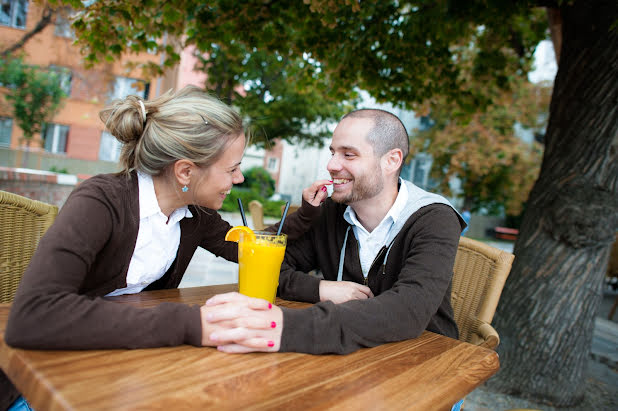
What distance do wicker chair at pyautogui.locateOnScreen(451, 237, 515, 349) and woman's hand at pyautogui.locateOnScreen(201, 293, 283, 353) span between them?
41.2 inches

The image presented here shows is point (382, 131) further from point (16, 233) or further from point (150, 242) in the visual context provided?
point (16, 233)

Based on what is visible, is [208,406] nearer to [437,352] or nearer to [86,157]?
[437,352]

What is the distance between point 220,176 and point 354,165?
1.90 ft

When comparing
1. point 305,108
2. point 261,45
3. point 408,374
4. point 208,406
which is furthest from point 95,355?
point 305,108

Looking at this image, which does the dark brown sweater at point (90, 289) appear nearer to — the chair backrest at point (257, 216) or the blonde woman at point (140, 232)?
the blonde woman at point (140, 232)

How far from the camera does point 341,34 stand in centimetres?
435

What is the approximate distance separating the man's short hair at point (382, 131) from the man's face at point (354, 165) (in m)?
0.02

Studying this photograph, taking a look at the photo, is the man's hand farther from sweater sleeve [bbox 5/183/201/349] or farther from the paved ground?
the paved ground

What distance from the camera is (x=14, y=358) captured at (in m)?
0.89

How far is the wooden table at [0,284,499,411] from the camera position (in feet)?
2.62

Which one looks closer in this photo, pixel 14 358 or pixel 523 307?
pixel 14 358

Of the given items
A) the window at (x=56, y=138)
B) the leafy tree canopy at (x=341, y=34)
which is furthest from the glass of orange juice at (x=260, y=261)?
the window at (x=56, y=138)

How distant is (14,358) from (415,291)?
A: 3.44ft

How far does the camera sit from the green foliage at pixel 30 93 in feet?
48.8
